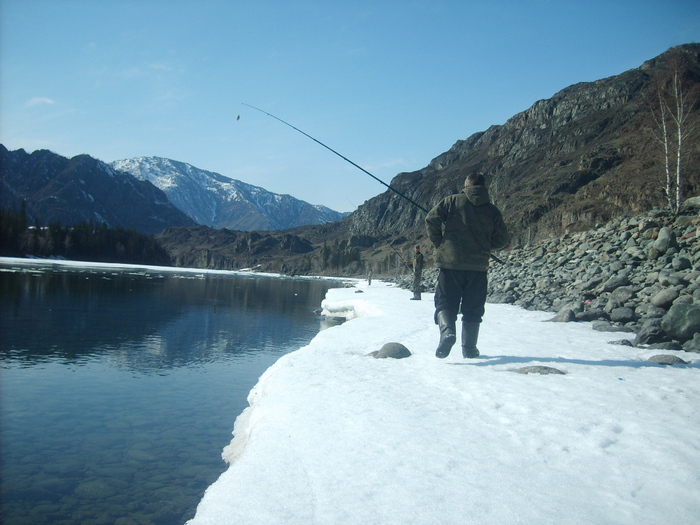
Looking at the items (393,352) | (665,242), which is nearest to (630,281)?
(665,242)

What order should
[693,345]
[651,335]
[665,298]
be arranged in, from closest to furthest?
[693,345] → [651,335] → [665,298]

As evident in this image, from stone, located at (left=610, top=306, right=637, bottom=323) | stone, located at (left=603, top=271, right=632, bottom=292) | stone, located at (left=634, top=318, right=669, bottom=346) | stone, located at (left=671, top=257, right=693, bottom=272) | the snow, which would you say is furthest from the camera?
stone, located at (left=603, top=271, right=632, bottom=292)

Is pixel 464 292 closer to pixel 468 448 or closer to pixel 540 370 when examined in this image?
pixel 540 370

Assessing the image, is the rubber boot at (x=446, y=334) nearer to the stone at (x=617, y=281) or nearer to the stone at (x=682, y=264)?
the stone at (x=617, y=281)

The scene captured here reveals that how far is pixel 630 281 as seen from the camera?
10219 mm

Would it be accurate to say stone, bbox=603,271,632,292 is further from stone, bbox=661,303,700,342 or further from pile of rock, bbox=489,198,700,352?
stone, bbox=661,303,700,342

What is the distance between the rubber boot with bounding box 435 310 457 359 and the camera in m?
5.92

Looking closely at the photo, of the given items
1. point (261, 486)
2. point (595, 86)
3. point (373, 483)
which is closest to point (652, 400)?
point (373, 483)

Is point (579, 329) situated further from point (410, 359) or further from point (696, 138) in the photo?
point (696, 138)

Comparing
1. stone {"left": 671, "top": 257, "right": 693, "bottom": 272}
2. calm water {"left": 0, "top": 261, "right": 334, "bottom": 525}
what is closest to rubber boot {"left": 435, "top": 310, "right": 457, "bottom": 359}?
calm water {"left": 0, "top": 261, "right": 334, "bottom": 525}

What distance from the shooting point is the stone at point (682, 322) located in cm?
649

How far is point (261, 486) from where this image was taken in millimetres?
2668

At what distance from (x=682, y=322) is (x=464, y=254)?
361cm

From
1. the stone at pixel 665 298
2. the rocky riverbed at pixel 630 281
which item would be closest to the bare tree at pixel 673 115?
the rocky riverbed at pixel 630 281
